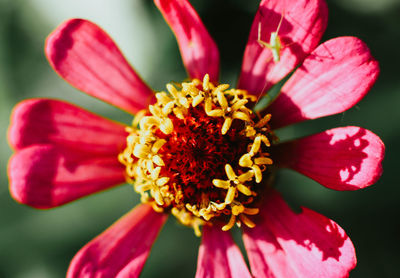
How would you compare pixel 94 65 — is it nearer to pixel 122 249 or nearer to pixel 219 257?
pixel 122 249

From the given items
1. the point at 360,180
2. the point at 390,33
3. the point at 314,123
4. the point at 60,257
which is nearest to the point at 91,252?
the point at 60,257

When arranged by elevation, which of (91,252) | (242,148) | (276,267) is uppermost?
(242,148)

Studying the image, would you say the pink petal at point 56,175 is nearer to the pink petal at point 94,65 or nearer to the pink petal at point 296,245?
the pink petal at point 94,65

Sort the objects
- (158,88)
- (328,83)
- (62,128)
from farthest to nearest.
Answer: (158,88), (62,128), (328,83)

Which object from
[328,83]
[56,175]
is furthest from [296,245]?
[56,175]

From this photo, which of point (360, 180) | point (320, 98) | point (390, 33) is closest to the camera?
point (360, 180)

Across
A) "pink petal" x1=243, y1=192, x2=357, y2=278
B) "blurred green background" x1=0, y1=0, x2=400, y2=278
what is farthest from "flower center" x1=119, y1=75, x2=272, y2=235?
"blurred green background" x1=0, y1=0, x2=400, y2=278

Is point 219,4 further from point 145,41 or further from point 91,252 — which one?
point 91,252
